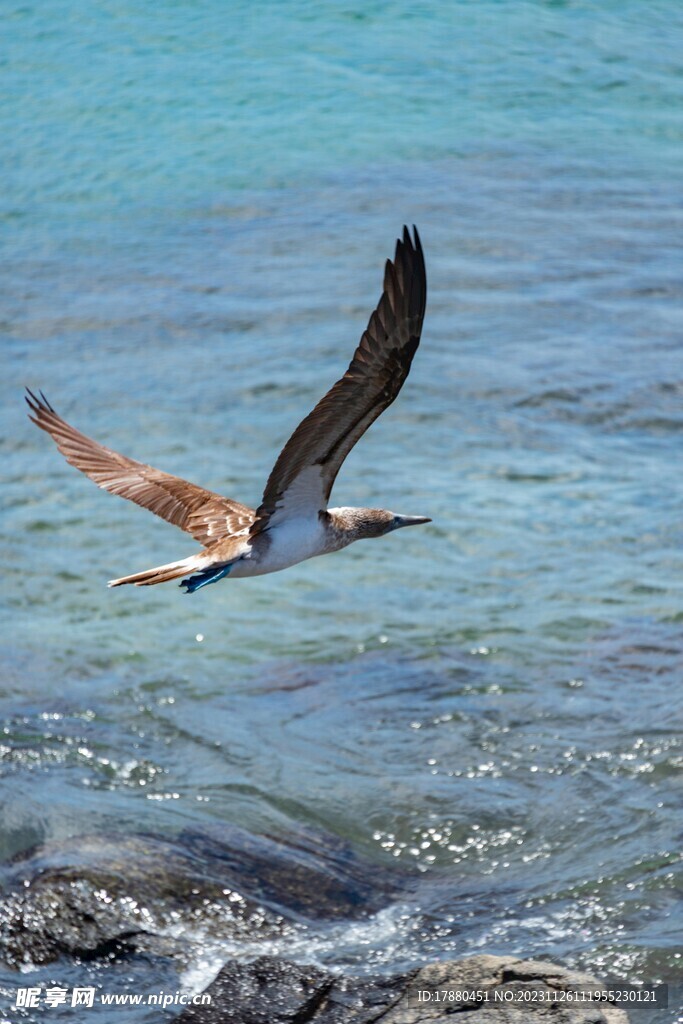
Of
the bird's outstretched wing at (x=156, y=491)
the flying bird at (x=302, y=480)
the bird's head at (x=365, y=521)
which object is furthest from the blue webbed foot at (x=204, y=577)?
the bird's head at (x=365, y=521)

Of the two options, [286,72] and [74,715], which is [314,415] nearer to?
[74,715]

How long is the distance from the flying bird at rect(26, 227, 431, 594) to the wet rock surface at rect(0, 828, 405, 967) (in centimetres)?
217

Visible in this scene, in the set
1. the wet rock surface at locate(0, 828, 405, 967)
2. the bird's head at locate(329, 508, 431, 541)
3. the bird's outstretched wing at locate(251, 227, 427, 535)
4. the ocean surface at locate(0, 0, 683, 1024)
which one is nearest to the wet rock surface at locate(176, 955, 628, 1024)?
the ocean surface at locate(0, 0, 683, 1024)

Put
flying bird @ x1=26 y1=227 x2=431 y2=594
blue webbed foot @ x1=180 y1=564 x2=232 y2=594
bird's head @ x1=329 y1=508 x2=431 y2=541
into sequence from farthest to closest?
bird's head @ x1=329 y1=508 x2=431 y2=541 → blue webbed foot @ x1=180 y1=564 x2=232 y2=594 → flying bird @ x1=26 y1=227 x2=431 y2=594

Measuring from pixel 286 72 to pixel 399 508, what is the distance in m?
11.2

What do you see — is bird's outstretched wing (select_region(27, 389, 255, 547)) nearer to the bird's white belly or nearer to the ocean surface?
the bird's white belly

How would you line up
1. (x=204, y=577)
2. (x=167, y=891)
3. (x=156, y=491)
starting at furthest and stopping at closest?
(x=167, y=891)
(x=156, y=491)
(x=204, y=577)

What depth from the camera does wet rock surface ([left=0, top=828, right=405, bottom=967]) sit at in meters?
8.45

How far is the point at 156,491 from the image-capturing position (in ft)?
28.0

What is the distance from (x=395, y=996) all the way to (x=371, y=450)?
29.9 feet

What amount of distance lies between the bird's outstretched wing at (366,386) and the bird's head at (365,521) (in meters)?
0.50

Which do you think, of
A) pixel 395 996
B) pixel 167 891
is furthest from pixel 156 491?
pixel 395 996

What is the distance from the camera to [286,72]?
2333 cm

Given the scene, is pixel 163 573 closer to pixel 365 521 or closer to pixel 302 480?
pixel 302 480
